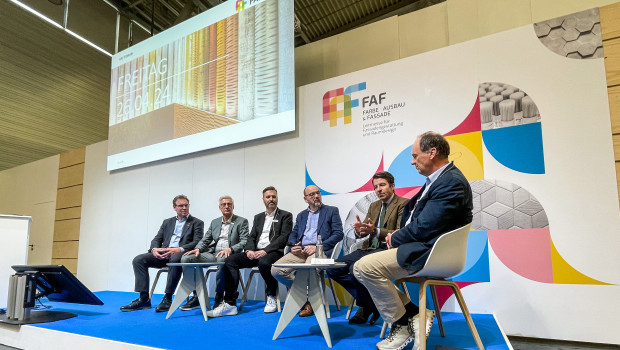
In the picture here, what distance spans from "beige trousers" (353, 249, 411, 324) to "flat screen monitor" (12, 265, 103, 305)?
2.48m

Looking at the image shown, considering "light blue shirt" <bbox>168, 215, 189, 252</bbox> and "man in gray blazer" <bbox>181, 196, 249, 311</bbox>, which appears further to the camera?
"light blue shirt" <bbox>168, 215, 189, 252</bbox>

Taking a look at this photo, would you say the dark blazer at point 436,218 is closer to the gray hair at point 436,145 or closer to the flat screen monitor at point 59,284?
the gray hair at point 436,145

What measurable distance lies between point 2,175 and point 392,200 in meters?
9.16

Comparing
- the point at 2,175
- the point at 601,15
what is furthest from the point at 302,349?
the point at 2,175

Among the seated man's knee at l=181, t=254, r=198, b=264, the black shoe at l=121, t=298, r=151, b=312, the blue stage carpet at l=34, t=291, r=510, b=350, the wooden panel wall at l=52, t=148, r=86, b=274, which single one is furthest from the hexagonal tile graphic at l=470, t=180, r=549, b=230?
the wooden panel wall at l=52, t=148, r=86, b=274

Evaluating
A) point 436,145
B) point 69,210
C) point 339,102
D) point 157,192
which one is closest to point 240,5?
point 339,102

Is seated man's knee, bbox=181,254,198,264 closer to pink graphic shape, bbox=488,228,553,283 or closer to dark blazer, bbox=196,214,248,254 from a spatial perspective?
dark blazer, bbox=196,214,248,254

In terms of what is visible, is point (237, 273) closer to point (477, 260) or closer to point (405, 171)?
point (405, 171)

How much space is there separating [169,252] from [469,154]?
9.81 ft

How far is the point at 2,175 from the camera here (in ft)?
28.1

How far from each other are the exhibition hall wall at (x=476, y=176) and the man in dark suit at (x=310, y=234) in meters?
0.45

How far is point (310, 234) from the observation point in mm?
3578

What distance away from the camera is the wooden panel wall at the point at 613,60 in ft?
9.22

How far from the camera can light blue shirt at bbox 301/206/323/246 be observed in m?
3.56
